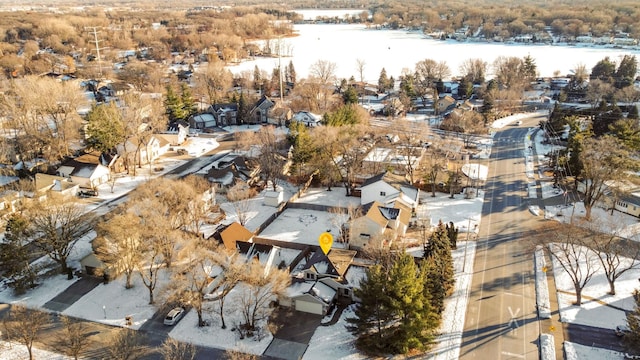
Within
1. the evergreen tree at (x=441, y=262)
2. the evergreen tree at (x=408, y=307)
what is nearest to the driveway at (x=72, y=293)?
the evergreen tree at (x=408, y=307)

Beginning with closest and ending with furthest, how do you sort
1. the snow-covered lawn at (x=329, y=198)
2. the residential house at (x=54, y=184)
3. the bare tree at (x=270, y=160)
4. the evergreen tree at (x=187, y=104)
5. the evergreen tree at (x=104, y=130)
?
the snow-covered lawn at (x=329, y=198)
the residential house at (x=54, y=184)
the bare tree at (x=270, y=160)
the evergreen tree at (x=104, y=130)
the evergreen tree at (x=187, y=104)

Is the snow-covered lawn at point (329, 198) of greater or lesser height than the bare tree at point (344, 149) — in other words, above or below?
below

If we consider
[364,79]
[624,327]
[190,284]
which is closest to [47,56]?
[364,79]

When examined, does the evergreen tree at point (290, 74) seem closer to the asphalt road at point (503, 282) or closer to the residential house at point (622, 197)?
the asphalt road at point (503, 282)

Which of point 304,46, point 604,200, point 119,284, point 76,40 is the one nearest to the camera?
point 119,284

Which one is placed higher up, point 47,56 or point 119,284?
point 47,56

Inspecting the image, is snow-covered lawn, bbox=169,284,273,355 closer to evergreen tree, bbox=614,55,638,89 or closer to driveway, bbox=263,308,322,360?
driveway, bbox=263,308,322,360

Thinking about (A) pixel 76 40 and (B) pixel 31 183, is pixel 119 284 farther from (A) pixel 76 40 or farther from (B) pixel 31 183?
(A) pixel 76 40
